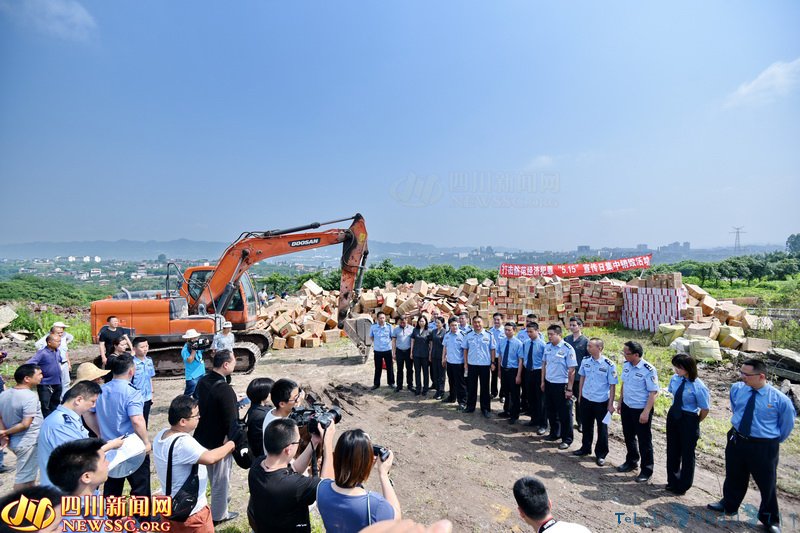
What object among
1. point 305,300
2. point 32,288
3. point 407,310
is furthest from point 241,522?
point 32,288

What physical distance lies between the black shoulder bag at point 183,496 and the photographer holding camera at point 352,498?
1.14 metres

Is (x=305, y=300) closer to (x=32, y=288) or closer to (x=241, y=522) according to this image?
(x=241, y=522)

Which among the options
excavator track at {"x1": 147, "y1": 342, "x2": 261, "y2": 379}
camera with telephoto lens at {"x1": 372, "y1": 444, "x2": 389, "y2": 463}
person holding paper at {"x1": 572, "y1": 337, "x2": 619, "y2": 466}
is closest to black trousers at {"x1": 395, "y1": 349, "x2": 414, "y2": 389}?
person holding paper at {"x1": 572, "y1": 337, "x2": 619, "y2": 466}

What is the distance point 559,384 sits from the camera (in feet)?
19.7

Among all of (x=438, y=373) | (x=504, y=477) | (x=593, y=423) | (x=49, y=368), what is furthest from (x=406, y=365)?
(x=49, y=368)

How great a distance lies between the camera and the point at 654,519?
4.15 m

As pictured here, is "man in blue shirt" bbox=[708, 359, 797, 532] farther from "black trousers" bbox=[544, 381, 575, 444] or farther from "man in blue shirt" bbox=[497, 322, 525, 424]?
"man in blue shirt" bbox=[497, 322, 525, 424]

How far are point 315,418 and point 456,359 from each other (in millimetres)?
5173

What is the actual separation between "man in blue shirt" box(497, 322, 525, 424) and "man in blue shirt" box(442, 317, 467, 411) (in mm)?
795

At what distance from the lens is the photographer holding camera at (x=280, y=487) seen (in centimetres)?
240

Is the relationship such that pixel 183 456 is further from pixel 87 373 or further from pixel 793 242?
pixel 793 242

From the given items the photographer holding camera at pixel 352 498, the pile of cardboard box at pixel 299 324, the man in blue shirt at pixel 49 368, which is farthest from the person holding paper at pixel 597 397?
the pile of cardboard box at pixel 299 324

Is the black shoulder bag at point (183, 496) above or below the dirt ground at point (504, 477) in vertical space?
above

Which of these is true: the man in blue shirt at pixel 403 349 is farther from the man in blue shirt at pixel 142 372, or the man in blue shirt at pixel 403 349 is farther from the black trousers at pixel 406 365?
the man in blue shirt at pixel 142 372
